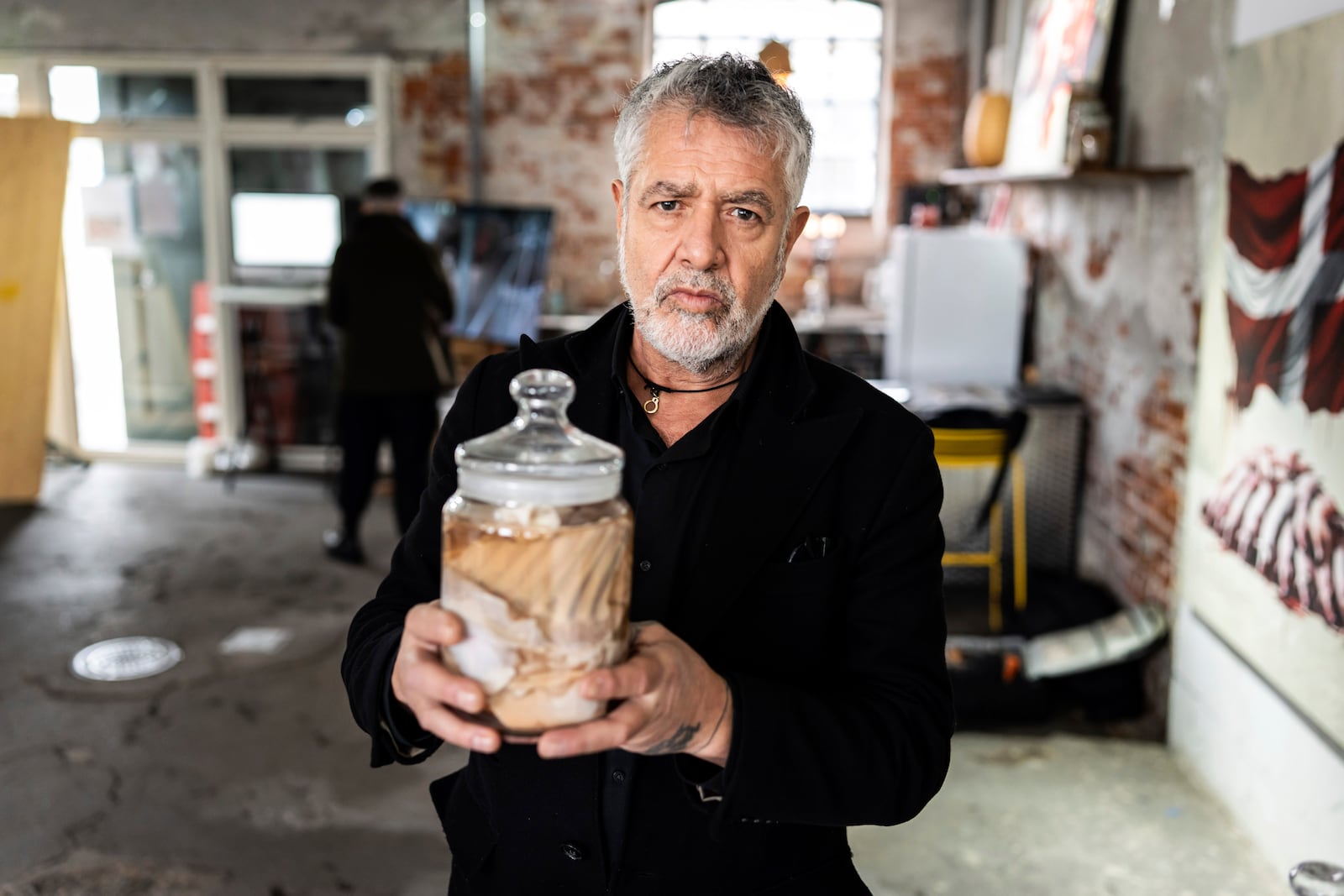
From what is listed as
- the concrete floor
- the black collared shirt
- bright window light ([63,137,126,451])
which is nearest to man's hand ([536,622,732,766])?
the black collared shirt

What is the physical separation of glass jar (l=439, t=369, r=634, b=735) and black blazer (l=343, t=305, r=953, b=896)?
33cm

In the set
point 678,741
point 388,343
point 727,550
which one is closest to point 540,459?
point 678,741

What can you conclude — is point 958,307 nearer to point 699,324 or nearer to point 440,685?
point 699,324

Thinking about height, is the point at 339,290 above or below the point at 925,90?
below

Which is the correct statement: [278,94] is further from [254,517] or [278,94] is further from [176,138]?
[254,517]

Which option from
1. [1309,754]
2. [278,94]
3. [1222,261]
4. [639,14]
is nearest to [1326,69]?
[1222,261]

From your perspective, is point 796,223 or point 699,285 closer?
point 699,285

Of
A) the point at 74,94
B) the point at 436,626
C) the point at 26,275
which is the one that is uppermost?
the point at 74,94

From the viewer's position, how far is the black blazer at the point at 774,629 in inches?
48.7

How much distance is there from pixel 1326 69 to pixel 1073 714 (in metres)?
2.09

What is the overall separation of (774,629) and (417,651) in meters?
0.50

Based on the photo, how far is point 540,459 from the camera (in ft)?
2.89

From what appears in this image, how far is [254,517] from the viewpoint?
6.04 metres

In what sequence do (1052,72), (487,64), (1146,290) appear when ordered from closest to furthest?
(1146,290) → (1052,72) → (487,64)
